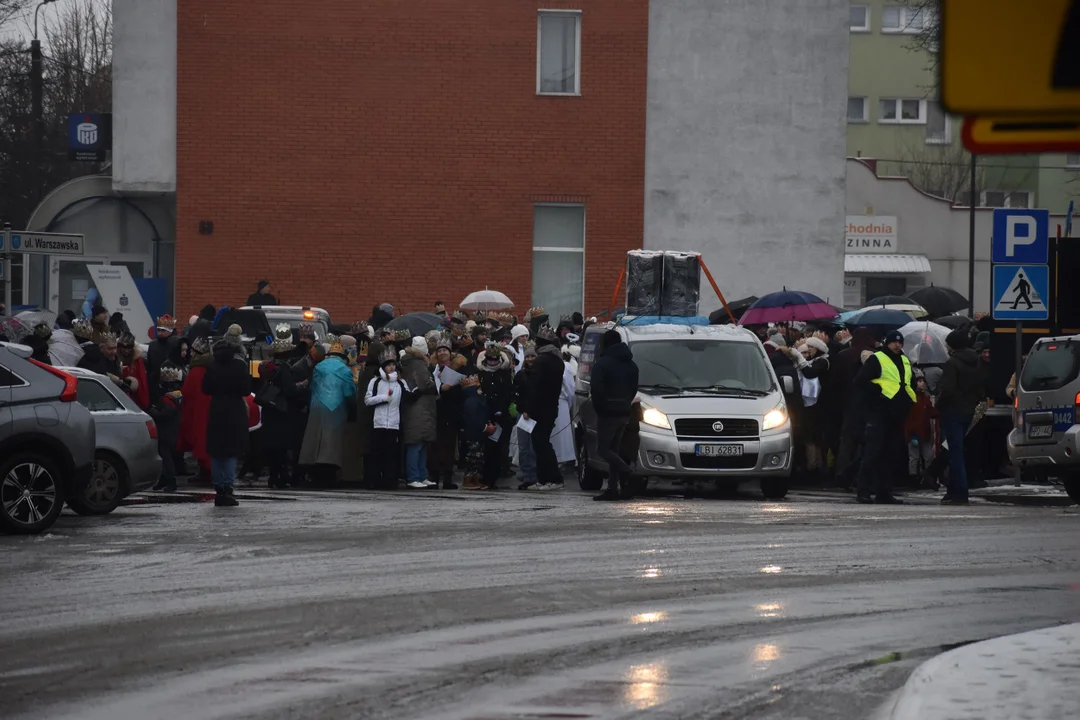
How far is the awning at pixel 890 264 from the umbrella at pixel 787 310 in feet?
91.8

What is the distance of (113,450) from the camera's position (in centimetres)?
1712

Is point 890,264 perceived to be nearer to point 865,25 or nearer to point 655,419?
point 865,25

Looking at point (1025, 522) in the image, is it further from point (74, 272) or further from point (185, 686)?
point (74, 272)

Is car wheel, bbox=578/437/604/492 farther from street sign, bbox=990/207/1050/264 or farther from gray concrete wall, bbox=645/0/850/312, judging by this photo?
gray concrete wall, bbox=645/0/850/312

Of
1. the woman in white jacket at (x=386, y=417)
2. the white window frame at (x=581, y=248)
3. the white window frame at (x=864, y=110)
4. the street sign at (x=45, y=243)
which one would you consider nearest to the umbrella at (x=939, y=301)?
the white window frame at (x=581, y=248)

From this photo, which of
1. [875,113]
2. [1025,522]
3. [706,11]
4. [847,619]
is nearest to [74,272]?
[706,11]

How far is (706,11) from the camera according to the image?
34.5 metres

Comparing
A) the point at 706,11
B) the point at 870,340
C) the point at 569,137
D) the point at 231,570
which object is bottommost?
the point at 231,570

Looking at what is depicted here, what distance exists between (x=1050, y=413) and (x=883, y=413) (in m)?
2.05

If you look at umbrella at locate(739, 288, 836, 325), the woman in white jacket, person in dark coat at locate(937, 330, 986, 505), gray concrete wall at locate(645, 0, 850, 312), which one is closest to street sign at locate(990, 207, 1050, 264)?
person in dark coat at locate(937, 330, 986, 505)

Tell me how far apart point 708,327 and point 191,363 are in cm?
614

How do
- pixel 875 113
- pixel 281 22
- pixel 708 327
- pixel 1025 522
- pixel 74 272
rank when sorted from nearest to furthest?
A: pixel 1025 522
pixel 708 327
pixel 281 22
pixel 74 272
pixel 875 113

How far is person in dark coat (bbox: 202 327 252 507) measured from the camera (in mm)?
17891

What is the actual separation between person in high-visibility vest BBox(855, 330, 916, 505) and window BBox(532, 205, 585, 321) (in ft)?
48.7
